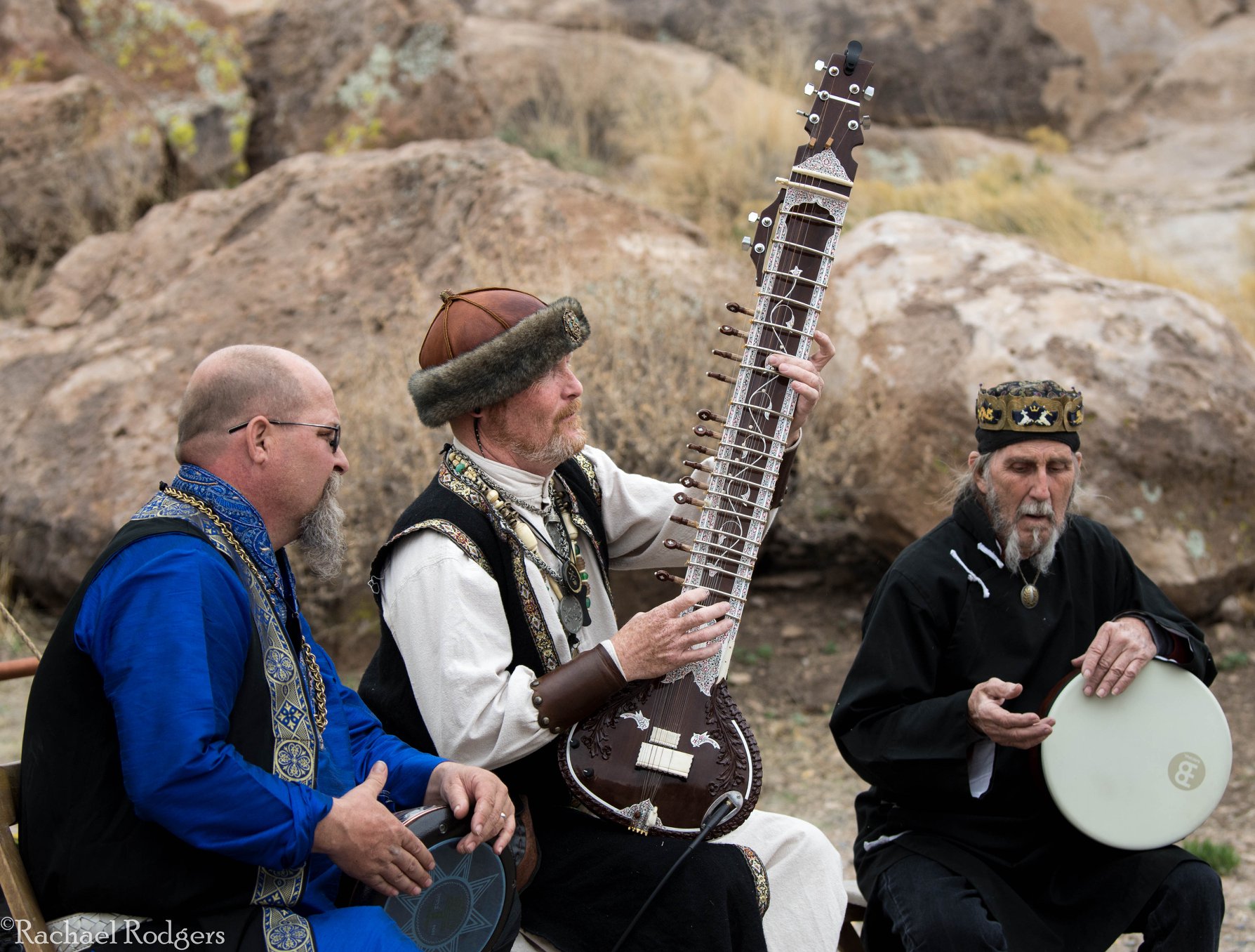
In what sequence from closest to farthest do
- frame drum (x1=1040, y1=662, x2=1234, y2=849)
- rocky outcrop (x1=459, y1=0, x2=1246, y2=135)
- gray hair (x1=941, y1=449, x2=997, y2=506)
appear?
frame drum (x1=1040, y1=662, x2=1234, y2=849), gray hair (x1=941, y1=449, x2=997, y2=506), rocky outcrop (x1=459, y1=0, x2=1246, y2=135)

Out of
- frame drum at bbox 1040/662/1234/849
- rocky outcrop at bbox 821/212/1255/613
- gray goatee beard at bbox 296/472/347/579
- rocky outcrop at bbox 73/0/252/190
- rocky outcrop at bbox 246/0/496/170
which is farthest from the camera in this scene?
rocky outcrop at bbox 73/0/252/190

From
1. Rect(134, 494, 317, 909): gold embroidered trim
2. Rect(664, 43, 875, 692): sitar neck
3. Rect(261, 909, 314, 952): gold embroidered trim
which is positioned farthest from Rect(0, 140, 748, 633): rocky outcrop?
Rect(261, 909, 314, 952): gold embroidered trim

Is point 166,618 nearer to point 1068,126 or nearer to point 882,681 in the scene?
point 882,681

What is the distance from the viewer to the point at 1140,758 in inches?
105

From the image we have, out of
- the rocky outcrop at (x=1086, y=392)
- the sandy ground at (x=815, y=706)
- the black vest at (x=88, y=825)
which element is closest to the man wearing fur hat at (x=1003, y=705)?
the sandy ground at (x=815, y=706)

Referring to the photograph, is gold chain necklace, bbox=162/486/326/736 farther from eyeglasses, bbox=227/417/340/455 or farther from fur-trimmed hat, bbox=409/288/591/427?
fur-trimmed hat, bbox=409/288/591/427

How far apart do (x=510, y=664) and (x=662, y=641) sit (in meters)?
0.38

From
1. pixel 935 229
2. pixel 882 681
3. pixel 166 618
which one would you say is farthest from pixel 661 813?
pixel 935 229

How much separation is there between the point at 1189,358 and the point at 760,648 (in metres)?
2.37

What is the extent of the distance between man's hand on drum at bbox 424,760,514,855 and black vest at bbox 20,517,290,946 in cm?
43

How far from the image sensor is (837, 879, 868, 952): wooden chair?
2.94 meters

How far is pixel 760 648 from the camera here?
573 centimetres

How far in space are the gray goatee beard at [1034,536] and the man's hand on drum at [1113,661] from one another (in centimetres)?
26

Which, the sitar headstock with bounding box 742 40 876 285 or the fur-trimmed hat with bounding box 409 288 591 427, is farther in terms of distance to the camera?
the fur-trimmed hat with bounding box 409 288 591 427
